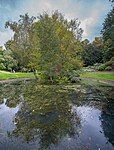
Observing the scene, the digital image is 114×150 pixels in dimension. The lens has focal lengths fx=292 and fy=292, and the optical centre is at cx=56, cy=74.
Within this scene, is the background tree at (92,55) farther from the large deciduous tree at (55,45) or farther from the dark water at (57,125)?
the dark water at (57,125)

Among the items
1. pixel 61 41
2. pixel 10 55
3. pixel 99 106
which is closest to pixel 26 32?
pixel 10 55

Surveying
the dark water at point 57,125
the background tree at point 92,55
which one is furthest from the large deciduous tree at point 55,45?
the background tree at point 92,55

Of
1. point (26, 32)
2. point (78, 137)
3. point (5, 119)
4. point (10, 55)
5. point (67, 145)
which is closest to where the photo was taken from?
point (67, 145)

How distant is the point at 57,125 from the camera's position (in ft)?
56.1

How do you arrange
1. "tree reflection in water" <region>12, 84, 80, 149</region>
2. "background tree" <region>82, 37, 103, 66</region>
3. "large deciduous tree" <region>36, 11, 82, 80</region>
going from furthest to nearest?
"background tree" <region>82, 37, 103, 66</region>, "large deciduous tree" <region>36, 11, 82, 80</region>, "tree reflection in water" <region>12, 84, 80, 149</region>

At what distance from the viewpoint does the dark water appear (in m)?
13.5

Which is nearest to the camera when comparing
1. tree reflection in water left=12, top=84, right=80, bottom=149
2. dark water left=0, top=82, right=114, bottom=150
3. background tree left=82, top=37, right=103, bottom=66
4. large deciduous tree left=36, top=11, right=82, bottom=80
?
dark water left=0, top=82, right=114, bottom=150

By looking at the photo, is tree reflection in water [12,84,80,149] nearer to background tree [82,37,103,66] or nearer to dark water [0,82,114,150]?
dark water [0,82,114,150]

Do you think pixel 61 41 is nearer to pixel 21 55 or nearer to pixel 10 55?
pixel 21 55

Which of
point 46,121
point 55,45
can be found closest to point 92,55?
point 55,45

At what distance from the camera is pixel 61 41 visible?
46.0 meters

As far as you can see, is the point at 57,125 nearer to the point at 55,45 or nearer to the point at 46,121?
the point at 46,121

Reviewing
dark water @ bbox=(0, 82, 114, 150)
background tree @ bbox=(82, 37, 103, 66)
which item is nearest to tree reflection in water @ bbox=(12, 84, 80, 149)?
dark water @ bbox=(0, 82, 114, 150)

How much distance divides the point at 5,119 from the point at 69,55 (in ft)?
99.3
